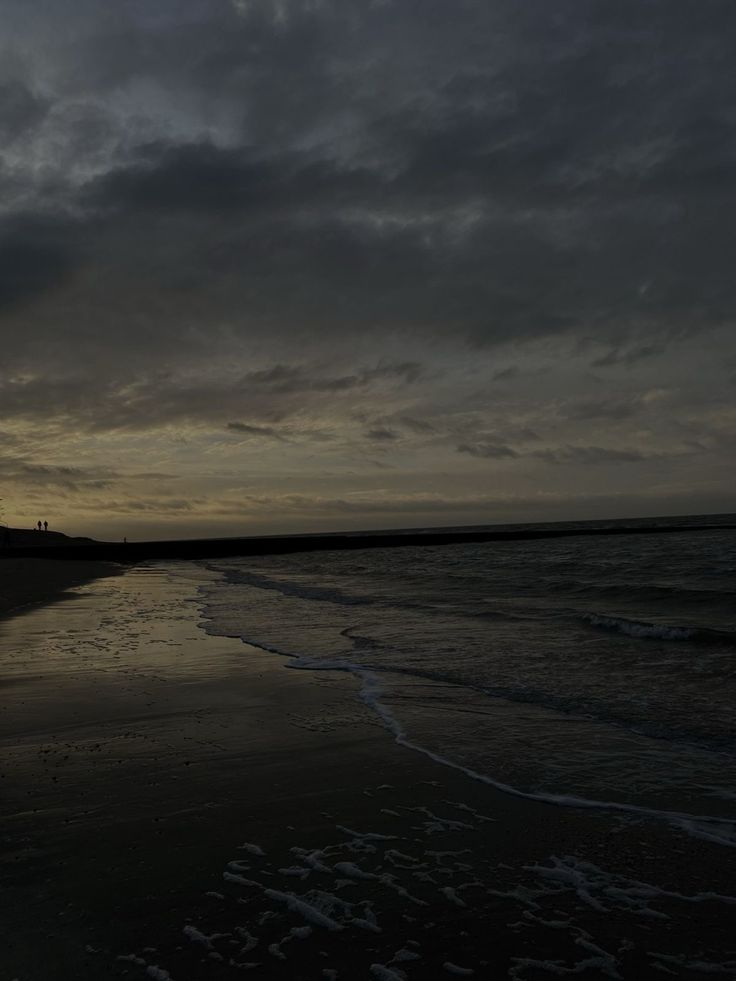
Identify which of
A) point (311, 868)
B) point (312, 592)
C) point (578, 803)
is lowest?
point (312, 592)

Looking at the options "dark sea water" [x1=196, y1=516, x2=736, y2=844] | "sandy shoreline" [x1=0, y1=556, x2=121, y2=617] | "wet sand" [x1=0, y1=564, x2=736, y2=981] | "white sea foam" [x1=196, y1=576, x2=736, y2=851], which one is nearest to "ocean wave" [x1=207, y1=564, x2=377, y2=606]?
"dark sea water" [x1=196, y1=516, x2=736, y2=844]

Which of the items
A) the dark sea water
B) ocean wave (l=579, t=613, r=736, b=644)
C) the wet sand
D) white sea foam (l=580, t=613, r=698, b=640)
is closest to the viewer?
the wet sand

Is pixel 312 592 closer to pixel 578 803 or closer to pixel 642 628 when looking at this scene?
pixel 642 628

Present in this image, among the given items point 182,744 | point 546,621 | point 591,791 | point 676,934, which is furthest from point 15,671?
point 546,621

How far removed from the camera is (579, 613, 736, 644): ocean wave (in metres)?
15.7

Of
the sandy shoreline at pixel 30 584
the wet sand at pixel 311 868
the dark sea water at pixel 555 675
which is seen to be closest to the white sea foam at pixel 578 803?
the dark sea water at pixel 555 675

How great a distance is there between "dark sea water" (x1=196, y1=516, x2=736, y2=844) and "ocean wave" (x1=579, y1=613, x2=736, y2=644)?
0.05 meters

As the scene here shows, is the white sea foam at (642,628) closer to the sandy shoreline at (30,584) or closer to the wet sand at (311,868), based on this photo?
the wet sand at (311,868)

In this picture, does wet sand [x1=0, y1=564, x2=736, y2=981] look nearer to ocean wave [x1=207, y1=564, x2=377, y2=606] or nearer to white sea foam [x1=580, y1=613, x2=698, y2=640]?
white sea foam [x1=580, y1=613, x2=698, y2=640]

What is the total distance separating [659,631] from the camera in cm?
1673

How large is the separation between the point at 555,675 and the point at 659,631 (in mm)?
5892

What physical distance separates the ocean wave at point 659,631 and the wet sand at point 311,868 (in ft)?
33.7

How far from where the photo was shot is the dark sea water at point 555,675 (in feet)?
23.2

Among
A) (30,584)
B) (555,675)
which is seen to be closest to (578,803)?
(555,675)
